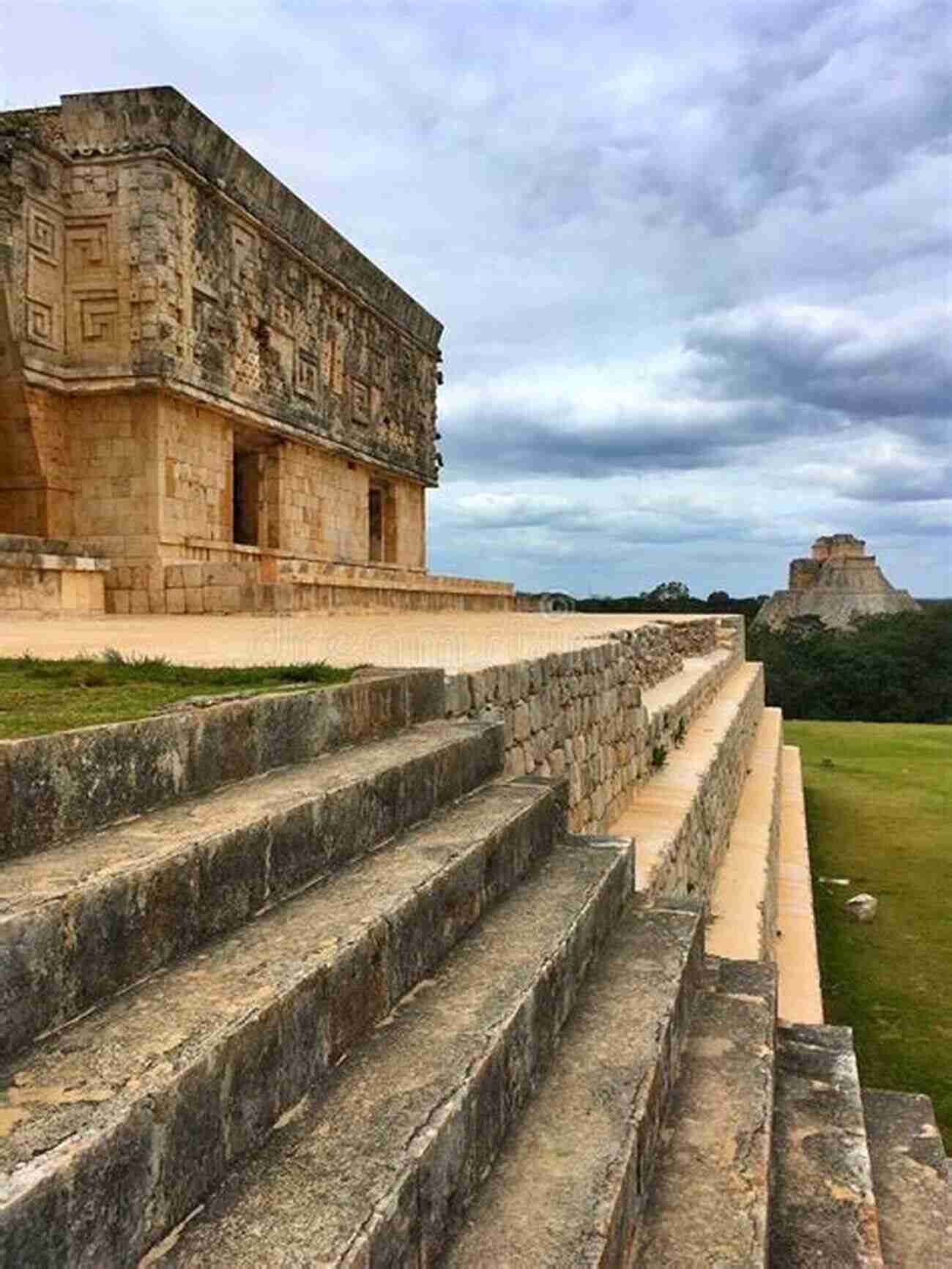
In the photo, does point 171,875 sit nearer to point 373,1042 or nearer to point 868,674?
point 373,1042

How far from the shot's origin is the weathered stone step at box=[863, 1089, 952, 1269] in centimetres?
205

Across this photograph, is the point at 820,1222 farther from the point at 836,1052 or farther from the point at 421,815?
the point at 421,815

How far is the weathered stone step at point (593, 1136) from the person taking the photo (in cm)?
152

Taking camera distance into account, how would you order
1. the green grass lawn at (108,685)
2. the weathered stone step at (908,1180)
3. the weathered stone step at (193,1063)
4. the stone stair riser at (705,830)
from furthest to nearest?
1. the stone stair riser at (705,830)
2. the green grass lawn at (108,685)
3. the weathered stone step at (908,1180)
4. the weathered stone step at (193,1063)

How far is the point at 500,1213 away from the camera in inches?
62.7

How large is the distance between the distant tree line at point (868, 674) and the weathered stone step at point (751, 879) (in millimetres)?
22734

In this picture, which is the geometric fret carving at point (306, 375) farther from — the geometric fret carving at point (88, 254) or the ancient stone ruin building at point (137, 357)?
the geometric fret carving at point (88, 254)

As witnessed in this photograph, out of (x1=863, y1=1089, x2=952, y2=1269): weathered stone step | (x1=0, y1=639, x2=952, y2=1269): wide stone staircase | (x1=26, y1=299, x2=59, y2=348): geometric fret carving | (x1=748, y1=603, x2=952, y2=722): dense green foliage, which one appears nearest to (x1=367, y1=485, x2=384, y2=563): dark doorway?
(x1=26, y1=299, x2=59, y2=348): geometric fret carving

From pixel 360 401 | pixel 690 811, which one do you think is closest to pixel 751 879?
pixel 690 811

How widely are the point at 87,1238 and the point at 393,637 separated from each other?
545 cm

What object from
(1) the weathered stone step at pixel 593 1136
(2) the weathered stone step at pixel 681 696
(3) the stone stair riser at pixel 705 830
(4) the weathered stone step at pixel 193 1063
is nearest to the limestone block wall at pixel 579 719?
(2) the weathered stone step at pixel 681 696

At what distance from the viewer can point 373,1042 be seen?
180 centimetres

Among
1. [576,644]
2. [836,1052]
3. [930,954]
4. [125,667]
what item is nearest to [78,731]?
[125,667]

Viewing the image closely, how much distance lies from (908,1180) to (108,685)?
2634mm
